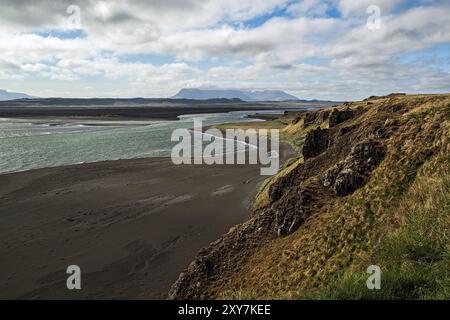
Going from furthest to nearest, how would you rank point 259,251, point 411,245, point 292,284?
1. point 259,251
2. point 292,284
3. point 411,245

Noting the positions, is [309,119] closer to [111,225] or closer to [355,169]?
[111,225]

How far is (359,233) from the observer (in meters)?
13.7

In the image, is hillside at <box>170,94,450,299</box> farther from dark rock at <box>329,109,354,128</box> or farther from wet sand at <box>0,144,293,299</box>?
dark rock at <box>329,109,354,128</box>

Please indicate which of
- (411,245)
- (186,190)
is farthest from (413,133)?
(186,190)

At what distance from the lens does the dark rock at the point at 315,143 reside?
2484cm

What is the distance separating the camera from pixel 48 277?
18.8 meters

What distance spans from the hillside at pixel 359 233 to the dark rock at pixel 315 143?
4969 mm

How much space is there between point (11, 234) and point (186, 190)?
15904mm

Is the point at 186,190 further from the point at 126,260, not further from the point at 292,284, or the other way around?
the point at 292,284

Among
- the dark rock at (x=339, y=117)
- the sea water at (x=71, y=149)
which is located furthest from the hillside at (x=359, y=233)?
the sea water at (x=71, y=149)

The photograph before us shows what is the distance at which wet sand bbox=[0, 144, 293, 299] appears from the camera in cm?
1847

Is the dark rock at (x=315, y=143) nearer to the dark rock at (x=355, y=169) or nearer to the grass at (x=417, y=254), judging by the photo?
the dark rock at (x=355, y=169)

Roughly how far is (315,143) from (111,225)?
15.4m

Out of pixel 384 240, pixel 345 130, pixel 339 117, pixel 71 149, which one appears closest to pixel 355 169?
pixel 384 240
